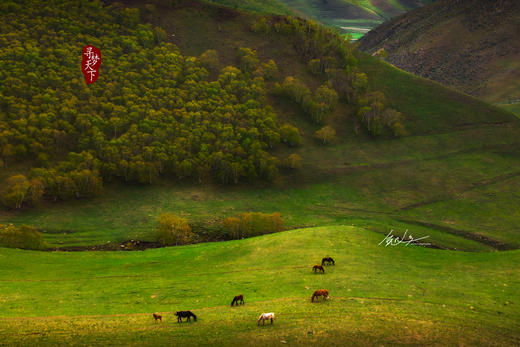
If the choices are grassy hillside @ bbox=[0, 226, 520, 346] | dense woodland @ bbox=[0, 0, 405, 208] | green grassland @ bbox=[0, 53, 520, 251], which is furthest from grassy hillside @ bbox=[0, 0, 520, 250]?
grassy hillside @ bbox=[0, 226, 520, 346]

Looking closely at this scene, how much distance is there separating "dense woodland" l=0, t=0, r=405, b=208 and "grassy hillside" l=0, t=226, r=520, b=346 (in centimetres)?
6026

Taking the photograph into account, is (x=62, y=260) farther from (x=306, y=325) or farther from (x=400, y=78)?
(x=400, y=78)

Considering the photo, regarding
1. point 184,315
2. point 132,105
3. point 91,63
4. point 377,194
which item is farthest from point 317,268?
point 91,63

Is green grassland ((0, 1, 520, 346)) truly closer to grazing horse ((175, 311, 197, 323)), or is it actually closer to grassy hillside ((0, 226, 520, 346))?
grassy hillside ((0, 226, 520, 346))

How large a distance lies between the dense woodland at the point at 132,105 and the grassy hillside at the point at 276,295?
6026 cm

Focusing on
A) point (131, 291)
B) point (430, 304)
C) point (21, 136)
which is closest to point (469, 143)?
point (430, 304)

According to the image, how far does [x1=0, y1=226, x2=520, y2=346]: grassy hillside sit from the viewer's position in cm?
3344

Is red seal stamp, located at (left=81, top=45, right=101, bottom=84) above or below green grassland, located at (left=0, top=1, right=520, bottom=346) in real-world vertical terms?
above

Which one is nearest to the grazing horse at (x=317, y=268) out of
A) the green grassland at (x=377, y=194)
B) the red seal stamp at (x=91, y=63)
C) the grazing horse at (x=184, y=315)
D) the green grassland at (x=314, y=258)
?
the green grassland at (x=314, y=258)

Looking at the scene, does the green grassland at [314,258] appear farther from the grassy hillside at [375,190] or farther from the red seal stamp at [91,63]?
the red seal stamp at [91,63]

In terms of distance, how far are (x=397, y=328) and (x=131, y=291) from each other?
3152cm

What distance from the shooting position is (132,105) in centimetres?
15075

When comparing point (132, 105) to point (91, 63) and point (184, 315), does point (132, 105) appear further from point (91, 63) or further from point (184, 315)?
point (184, 315)

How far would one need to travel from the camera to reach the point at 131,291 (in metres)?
50.2
